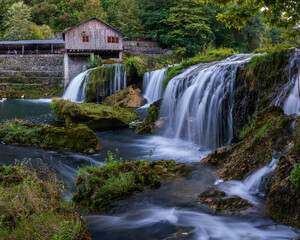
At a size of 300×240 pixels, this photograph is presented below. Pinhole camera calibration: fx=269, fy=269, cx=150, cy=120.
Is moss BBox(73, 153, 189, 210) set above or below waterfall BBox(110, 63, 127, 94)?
below

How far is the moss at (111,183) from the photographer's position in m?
4.75

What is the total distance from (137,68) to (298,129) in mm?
18461

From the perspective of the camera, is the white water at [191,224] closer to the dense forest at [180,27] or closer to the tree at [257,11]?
the tree at [257,11]

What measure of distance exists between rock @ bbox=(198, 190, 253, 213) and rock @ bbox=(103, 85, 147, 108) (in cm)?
1428

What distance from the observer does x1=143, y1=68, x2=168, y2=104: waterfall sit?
18703 mm

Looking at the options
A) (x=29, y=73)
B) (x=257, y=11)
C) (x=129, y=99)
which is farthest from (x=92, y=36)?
(x=257, y=11)

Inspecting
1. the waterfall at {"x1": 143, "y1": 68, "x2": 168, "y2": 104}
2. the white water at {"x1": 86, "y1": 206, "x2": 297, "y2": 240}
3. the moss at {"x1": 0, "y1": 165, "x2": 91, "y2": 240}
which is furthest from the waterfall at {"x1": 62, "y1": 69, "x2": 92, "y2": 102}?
the moss at {"x1": 0, "y1": 165, "x2": 91, "y2": 240}

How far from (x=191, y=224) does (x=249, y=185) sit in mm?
1622

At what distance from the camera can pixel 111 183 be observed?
15.9 ft

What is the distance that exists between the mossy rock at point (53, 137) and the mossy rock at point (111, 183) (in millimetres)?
3601

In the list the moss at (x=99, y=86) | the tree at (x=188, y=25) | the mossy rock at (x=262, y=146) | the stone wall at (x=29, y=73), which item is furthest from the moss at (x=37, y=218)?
the tree at (x=188, y=25)

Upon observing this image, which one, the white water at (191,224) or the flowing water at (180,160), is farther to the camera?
the flowing water at (180,160)

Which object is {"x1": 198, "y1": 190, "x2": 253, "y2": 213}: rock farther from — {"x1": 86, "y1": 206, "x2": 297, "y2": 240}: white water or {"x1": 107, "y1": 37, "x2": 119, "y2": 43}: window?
{"x1": 107, "y1": 37, "x2": 119, "y2": 43}: window

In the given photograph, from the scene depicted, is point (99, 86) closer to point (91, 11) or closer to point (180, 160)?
point (180, 160)
